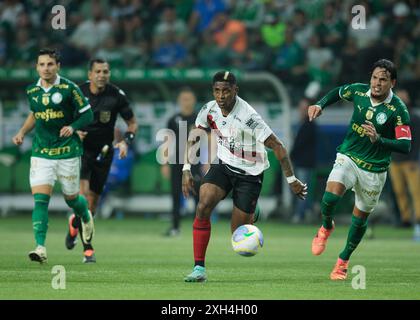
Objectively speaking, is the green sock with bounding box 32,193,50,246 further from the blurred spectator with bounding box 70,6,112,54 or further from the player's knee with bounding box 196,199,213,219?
the blurred spectator with bounding box 70,6,112,54

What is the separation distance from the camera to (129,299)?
10.1 m

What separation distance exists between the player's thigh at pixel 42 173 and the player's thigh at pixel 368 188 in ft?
12.8

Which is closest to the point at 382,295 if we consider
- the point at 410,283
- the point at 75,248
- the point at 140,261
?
the point at 410,283

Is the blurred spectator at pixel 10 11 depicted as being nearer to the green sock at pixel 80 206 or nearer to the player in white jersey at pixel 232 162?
the green sock at pixel 80 206

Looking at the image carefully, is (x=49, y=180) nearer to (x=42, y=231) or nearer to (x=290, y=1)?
(x=42, y=231)

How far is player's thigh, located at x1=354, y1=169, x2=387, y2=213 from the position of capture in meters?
12.5

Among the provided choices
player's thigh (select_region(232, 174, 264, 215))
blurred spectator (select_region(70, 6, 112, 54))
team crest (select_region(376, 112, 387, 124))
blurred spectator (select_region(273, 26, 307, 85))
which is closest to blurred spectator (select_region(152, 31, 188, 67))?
blurred spectator (select_region(70, 6, 112, 54))

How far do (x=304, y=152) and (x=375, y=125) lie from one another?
34.3 ft

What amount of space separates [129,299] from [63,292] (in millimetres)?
861

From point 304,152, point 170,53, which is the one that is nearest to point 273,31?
point 170,53

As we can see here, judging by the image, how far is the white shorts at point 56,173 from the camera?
1362 centimetres

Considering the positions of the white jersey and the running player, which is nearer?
the white jersey

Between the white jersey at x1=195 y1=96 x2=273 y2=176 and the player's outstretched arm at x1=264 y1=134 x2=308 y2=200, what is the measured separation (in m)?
0.10

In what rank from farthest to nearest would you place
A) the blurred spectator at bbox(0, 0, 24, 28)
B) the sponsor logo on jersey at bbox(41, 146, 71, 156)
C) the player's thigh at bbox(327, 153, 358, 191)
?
the blurred spectator at bbox(0, 0, 24, 28) < the sponsor logo on jersey at bbox(41, 146, 71, 156) < the player's thigh at bbox(327, 153, 358, 191)
